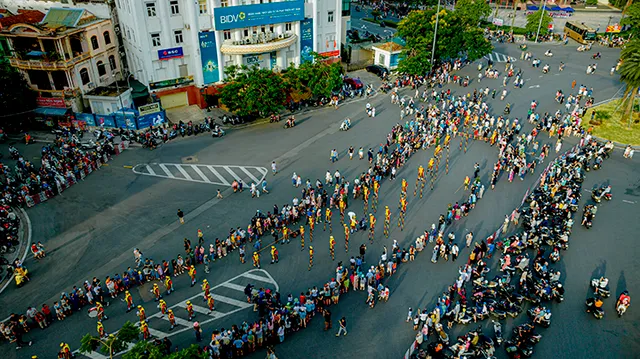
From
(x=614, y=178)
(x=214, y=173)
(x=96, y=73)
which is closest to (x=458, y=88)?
(x=614, y=178)

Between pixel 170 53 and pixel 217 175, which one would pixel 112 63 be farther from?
pixel 217 175

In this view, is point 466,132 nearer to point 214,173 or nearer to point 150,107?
point 214,173

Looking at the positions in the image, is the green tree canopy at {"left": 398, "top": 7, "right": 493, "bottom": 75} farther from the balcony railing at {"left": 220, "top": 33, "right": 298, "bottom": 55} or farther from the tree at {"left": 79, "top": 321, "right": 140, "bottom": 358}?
the tree at {"left": 79, "top": 321, "right": 140, "bottom": 358}

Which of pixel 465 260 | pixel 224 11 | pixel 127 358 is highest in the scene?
pixel 224 11

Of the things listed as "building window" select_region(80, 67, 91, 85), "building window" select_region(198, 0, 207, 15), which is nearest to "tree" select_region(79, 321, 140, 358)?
"building window" select_region(198, 0, 207, 15)

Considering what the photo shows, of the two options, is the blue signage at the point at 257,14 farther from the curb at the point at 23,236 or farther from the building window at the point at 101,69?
the curb at the point at 23,236

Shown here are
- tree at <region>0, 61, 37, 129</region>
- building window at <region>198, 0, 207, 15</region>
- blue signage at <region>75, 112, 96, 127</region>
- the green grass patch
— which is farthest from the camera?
building window at <region>198, 0, 207, 15</region>
